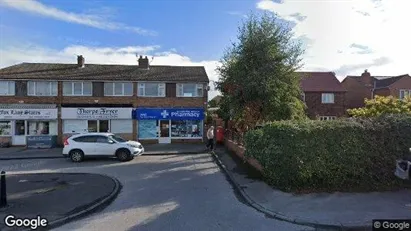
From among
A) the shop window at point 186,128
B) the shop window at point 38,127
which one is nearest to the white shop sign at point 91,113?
the shop window at point 38,127

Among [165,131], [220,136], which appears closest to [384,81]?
[220,136]

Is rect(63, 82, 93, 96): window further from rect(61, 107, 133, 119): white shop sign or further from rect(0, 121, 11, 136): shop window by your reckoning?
rect(0, 121, 11, 136): shop window

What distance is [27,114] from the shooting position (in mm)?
23719

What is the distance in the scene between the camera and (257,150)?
10.6m

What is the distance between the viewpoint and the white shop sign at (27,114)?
2353 cm

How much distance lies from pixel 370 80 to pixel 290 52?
30.3 metres

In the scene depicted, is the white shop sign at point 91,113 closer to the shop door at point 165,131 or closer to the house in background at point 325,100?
the shop door at point 165,131

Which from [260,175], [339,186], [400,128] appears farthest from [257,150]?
[400,128]

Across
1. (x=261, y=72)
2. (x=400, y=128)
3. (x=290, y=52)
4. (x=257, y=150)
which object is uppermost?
(x=290, y=52)

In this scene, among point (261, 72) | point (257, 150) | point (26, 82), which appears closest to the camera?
point (257, 150)

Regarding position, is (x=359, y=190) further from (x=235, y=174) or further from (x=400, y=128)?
(x=235, y=174)

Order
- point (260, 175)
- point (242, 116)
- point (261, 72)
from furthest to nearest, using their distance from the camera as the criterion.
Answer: point (242, 116) → point (261, 72) → point (260, 175)

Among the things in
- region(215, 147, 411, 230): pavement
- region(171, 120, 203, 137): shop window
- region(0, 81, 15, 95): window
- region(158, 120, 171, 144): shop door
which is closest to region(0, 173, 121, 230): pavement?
region(215, 147, 411, 230): pavement

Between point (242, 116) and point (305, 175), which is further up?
point (242, 116)
